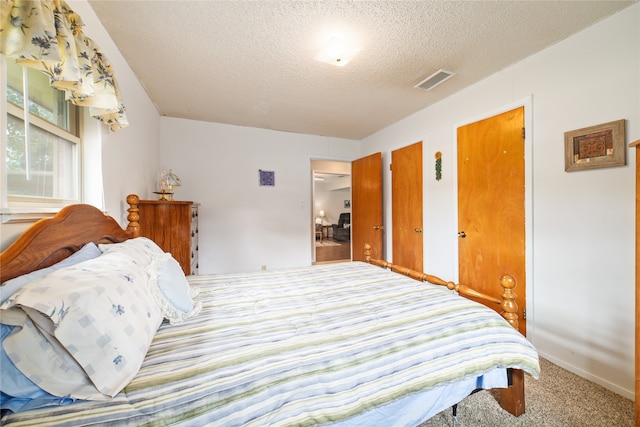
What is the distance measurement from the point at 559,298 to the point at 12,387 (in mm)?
2928

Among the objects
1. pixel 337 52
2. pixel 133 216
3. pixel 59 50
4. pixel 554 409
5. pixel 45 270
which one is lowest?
pixel 554 409

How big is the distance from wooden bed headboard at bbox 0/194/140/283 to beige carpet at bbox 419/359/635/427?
6.41ft

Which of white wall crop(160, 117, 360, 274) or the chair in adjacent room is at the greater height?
white wall crop(160, 117, 360, 274)

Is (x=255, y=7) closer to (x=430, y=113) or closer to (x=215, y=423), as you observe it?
(x=215, y=423)

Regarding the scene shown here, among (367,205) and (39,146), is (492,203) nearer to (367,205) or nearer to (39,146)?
(367,205)

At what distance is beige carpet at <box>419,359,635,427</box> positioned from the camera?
1.37 meters

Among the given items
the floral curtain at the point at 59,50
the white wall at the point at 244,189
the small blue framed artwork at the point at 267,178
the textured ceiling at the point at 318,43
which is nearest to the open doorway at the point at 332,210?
the white wall at the point at 244,189

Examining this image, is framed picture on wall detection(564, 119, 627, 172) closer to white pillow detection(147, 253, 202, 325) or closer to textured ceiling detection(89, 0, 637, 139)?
textured ceiling detection(89, 0, 637, 139)

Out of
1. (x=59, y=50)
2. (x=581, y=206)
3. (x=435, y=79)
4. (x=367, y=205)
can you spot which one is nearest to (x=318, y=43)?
(x=435, y=79)

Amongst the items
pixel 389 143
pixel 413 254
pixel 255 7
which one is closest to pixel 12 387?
pixel 255 7

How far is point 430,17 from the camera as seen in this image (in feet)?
5.35

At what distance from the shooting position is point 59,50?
99cm

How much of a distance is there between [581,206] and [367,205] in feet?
8.20

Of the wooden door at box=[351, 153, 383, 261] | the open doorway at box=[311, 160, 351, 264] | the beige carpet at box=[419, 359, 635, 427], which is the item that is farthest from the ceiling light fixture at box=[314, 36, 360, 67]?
the open doorway at box=[311, 160, 351, 264]
